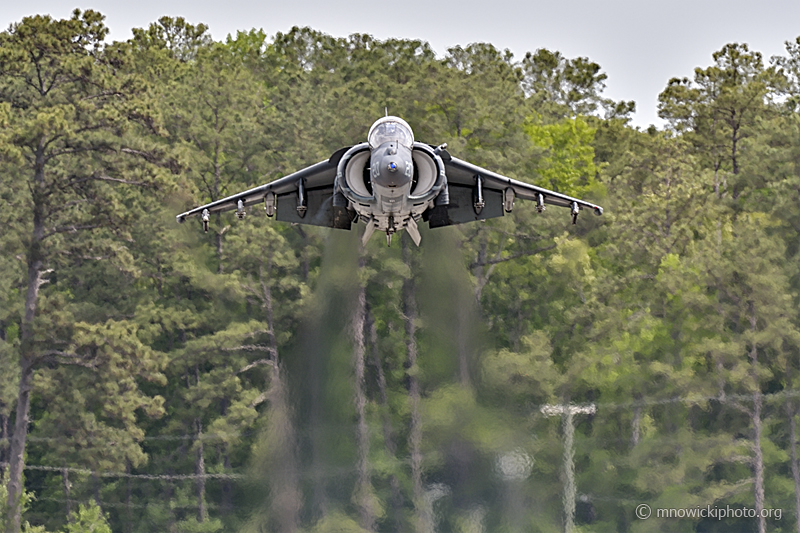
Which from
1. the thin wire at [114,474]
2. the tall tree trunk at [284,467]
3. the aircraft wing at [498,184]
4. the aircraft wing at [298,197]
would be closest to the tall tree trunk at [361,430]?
the tall tree trunk at [284,467]

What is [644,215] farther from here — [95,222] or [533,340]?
[95,222]

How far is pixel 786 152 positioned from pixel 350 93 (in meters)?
15.7

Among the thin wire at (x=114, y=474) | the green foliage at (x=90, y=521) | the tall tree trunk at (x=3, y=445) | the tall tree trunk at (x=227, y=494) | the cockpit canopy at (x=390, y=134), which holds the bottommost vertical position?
the green foliage at (x=90, y=521)

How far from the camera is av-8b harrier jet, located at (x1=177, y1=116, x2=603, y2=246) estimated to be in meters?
20.6

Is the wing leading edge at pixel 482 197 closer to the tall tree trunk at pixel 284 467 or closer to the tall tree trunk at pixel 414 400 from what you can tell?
the tall tree trunk at pixel 414 400

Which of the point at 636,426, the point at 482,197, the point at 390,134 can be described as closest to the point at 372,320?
the point at 482,197

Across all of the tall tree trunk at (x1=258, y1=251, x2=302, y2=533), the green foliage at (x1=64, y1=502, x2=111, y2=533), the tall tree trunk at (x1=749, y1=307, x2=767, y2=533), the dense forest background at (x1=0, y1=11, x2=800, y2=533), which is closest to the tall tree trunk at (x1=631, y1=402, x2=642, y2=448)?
the dense forest background at (x1=0, y1=11, x2=800, y2=533)

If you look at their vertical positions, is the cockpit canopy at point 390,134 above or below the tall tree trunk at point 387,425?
above

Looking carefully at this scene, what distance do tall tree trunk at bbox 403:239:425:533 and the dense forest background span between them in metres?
0.07

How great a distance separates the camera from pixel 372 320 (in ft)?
101

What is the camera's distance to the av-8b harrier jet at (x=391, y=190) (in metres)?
20.6

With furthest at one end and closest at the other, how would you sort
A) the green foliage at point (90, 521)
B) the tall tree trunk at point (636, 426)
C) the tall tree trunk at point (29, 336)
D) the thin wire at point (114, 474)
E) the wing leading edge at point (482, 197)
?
the tall tree trunk at point (29, 336) → the thin wire at point (114, 474) → the green foliage at point (90, 521) → the tall tree trunk at point (636, 426) → the wing leading edge at point (482, 197)

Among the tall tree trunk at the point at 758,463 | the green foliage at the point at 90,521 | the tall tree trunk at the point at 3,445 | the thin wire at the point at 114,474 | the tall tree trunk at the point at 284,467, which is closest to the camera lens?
the tall tree trunk at the point at 284,467

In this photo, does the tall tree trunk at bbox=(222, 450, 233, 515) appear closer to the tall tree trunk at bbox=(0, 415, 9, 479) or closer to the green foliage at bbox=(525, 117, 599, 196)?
the tall tree trunk at bbox=(0, 415, 9, 479)
